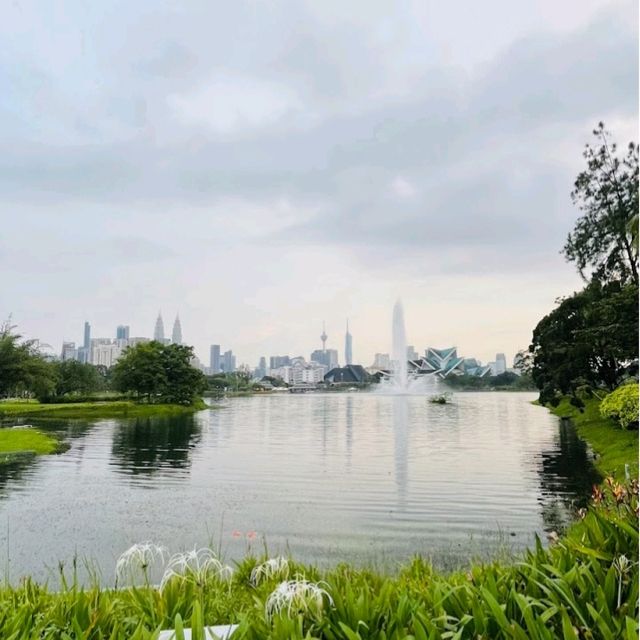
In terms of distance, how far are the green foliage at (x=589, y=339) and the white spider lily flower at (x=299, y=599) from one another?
18149 millimetres

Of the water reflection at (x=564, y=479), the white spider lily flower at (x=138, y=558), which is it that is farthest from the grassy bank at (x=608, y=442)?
the white spider lily flower at (x=138, y=558)

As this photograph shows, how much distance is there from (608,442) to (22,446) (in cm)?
1916

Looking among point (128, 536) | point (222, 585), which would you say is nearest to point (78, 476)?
point (128, 536)

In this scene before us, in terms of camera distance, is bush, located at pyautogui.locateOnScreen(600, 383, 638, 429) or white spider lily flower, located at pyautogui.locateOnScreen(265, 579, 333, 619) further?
bush, located at pyautogui.locateOnScreen(600, 383, 638, 429)

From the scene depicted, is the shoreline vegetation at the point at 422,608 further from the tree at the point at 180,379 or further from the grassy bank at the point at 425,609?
the tree at the point at 180,379

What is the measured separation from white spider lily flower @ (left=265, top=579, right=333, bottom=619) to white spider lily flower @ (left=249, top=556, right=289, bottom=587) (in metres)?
1.71

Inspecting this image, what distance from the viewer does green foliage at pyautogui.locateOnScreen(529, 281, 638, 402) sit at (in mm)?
19484

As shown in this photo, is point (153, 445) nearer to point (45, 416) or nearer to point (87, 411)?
point (45, 416)

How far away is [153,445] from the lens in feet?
71.9

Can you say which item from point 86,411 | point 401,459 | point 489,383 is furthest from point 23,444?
point 489,383

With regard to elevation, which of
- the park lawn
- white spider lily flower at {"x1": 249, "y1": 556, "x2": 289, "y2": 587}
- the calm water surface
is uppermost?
white spider lily flower at {"x1": 249, "y1": 556, "x2": 289, "y2": 587}

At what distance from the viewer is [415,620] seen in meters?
2.26

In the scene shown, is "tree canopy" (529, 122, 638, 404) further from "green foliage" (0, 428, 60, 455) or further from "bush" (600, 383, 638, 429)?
"green foliage" (0, 428, 60, 455)

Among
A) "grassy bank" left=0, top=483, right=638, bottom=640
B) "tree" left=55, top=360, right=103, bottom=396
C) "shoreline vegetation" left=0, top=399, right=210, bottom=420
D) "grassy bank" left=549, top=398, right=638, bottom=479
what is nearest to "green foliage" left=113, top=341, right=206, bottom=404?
"shoreline vegetation" left=0, top=399, right=210, bottom=420
